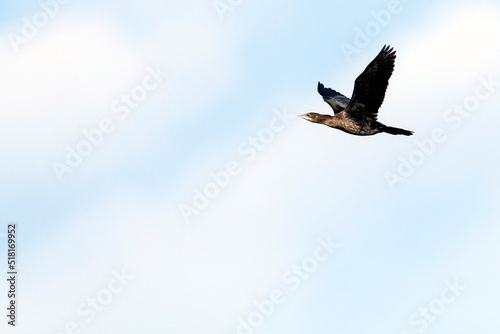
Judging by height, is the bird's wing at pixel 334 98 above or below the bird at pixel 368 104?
above

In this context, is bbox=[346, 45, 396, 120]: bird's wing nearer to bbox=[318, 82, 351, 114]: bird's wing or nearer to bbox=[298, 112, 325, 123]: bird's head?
bbox=[298, 112, 325, 123]: bird's head

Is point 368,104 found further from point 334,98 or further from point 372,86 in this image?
point 334,98

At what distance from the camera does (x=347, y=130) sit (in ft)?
98.1

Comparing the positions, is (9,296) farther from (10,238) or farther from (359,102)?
(359,102)

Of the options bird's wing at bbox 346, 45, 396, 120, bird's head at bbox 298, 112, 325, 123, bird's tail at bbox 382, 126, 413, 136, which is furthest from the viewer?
bird's head at bbox 298, 112, 325, 123

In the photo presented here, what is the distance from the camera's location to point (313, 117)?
30391 mm

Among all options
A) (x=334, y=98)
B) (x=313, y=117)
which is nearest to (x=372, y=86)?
(x=313, y=117)

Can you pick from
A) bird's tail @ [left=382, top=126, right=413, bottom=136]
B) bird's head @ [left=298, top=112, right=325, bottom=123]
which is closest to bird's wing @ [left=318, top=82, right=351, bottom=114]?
bird's head @ [left=298, top=112, right=325, bottom=123]

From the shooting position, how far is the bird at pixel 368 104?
27.9m

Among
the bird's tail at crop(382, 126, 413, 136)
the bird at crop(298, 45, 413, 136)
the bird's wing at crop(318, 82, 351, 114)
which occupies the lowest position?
the bird's tail at crop(382, 126, 413, 136)

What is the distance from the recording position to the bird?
1097 inches

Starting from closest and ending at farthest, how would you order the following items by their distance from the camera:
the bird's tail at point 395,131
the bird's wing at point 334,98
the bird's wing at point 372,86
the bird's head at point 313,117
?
the bird's wing at point 372,86 → the bird's tail at point 395,131 → the bird's head at point 313,117 → the bird's wing at point 334,98

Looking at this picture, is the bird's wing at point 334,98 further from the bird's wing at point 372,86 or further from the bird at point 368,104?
the bird's wing at point 372,86

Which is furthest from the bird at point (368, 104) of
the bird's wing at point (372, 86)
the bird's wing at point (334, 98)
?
the bird's wing at point (334, 98)
